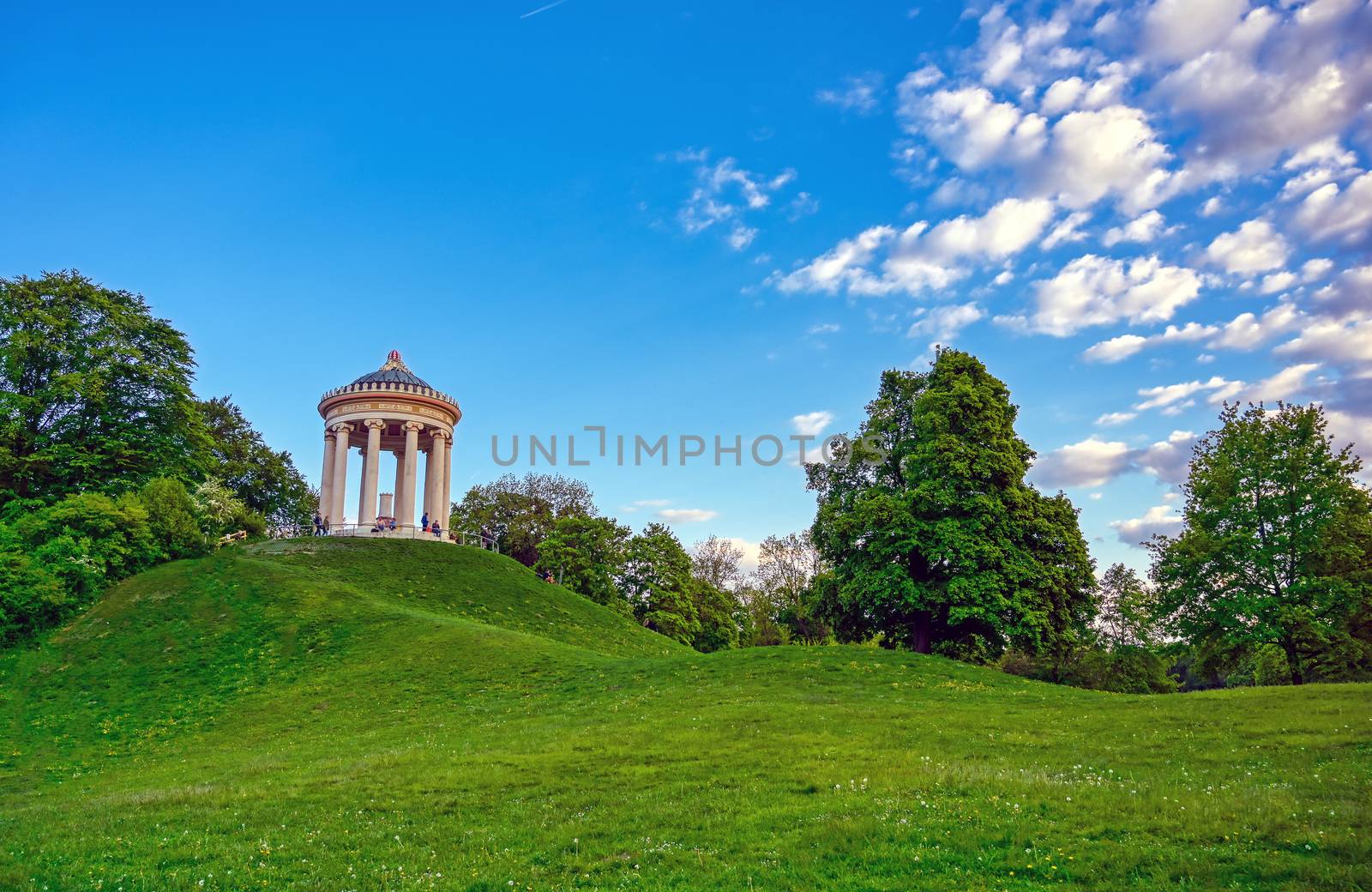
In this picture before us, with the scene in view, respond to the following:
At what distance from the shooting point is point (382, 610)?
1499 inches

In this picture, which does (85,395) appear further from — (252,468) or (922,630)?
(922,630)

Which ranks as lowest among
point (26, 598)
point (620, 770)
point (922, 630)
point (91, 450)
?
point (620, 770)

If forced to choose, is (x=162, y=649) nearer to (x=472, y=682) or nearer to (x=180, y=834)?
(x=472, y=682)

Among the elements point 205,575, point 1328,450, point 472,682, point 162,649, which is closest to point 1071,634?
point 1328,450

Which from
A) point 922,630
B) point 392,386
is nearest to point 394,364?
point 392,386

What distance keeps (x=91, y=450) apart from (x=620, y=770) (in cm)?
4292

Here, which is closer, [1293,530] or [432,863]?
[432,863]

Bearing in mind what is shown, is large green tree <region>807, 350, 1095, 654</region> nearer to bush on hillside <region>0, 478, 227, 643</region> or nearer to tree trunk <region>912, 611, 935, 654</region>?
tree trunk <region>912, 611, 935, 654</region>

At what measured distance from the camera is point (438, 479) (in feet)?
199

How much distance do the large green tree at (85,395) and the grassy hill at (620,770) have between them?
12.1m

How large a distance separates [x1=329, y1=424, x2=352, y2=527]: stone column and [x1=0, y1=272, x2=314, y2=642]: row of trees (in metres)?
5.70

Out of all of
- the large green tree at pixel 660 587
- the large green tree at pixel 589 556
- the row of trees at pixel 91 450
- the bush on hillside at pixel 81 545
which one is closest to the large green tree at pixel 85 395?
the row of trees at pixel 91 450

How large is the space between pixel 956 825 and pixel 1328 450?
36417mm

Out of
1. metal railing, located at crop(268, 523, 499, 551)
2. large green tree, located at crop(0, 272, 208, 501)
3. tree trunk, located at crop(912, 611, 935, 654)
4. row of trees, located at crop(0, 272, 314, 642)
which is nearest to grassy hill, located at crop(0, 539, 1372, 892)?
row of trees, located at crop(0, 272, 314, 642)
